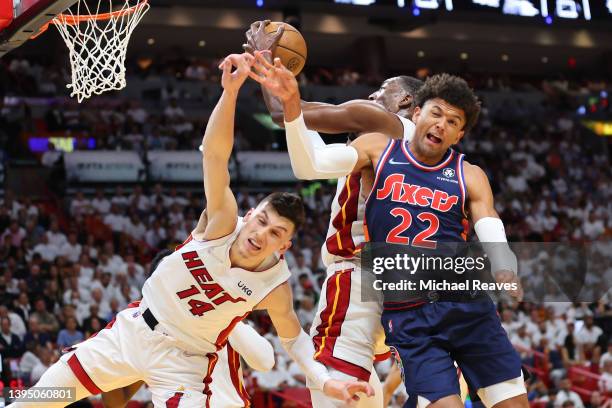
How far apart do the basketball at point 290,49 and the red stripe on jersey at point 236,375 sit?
182cm

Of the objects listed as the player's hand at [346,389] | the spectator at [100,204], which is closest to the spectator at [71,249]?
the spectator at [100,204]

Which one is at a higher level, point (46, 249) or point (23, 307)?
point (46, 249)

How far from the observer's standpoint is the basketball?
5402 millimetres

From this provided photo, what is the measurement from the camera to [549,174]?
21391 millimetres

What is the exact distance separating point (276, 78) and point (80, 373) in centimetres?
210

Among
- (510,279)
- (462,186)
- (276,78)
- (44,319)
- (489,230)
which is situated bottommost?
(44,319)

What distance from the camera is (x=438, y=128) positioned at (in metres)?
4.94

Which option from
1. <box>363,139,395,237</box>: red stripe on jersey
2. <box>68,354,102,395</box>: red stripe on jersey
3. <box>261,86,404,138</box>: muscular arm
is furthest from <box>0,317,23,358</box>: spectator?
<box>363,139,395,237</box>: red stripe on jersey

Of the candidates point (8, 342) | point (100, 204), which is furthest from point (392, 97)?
point (100, 204)

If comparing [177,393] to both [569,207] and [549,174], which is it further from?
[549,174]

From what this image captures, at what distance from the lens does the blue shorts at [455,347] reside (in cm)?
475

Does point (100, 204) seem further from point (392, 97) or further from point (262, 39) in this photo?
point (262, 39)

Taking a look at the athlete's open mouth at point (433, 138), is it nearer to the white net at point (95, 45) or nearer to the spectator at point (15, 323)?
the white net at point (95, 45)

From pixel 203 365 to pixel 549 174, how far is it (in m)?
17.0
